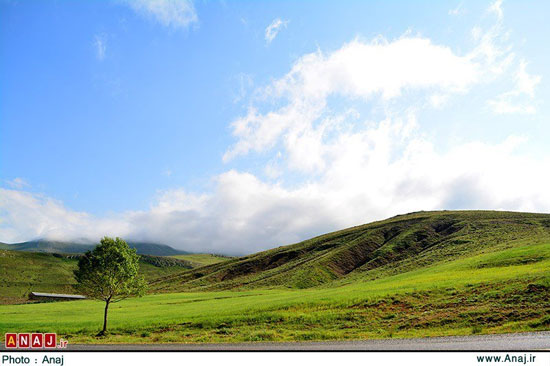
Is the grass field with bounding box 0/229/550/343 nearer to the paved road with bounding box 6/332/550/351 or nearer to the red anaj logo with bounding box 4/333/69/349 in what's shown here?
the paved road with bounding box 6/332/550/351

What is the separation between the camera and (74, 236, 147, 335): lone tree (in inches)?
1420

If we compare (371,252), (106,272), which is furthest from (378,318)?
(371,252)

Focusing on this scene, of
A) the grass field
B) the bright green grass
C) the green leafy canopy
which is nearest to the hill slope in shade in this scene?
the bright green grass

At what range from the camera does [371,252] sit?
14250cm

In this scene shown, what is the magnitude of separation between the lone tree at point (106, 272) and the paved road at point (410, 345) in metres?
12.0

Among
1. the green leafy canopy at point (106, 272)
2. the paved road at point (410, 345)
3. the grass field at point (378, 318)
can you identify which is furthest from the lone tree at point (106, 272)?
the paved road at point (410, 345)

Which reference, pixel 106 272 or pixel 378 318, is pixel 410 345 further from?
pixel 106 272

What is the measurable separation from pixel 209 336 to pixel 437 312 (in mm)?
20153

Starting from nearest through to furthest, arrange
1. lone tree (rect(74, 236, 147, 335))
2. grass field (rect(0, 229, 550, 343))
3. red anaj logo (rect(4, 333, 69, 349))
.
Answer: grass field (rect(0, 229, 550, 343)) < red anaj logo (rect(4, 333, 69, 349)) < lone tree (rect(74, 236, 147, 335))

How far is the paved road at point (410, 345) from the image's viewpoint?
63.8 ft

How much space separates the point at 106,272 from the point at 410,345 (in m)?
30.8

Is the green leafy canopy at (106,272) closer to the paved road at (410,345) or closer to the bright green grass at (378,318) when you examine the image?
the bright green grass at (378,318)

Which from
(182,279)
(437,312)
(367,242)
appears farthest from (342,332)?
(182,279)

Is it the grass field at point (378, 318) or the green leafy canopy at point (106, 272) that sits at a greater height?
the green leafy canopy at point (106, 272)
